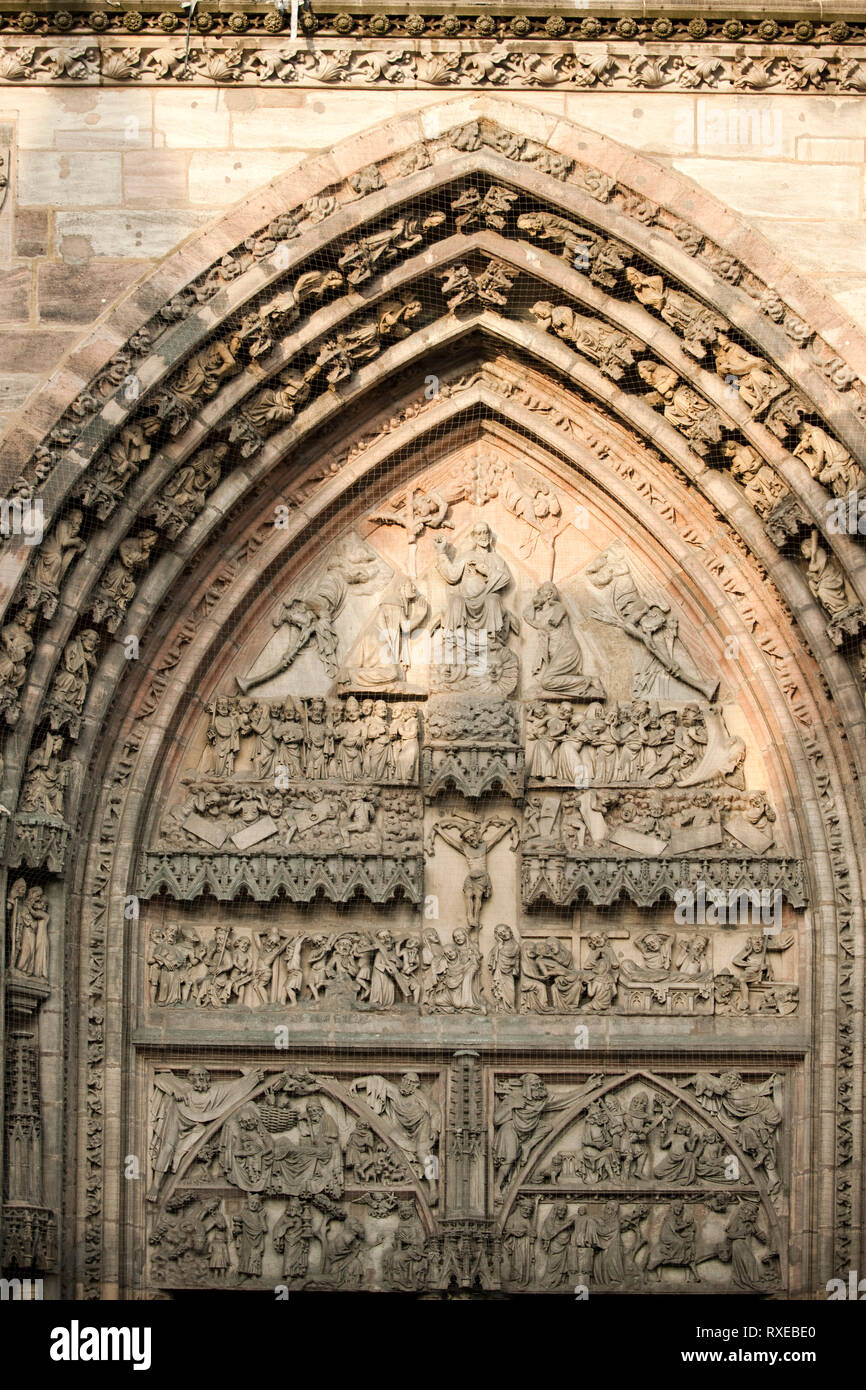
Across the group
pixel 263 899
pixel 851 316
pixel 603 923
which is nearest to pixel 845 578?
pixel 851 316

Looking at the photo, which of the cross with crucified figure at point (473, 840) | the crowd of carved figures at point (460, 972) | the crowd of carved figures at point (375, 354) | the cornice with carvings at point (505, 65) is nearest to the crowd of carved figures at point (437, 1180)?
the crowd of carved figures at point (460, 972)

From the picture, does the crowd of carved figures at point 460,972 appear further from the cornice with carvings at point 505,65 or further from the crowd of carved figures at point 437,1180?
the cornice with carvings at point 505,65

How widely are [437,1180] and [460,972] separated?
1.15 meters

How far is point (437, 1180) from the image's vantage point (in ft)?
51.4

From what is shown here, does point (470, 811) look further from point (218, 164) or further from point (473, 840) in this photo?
point (218, 164)

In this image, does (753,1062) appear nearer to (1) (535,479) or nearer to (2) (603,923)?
(2) (603,923)

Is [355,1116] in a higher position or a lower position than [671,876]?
lower

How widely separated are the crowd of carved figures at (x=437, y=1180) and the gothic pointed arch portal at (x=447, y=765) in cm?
2

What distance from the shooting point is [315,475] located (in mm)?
16188

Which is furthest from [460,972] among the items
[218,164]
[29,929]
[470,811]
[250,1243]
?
[218,164]

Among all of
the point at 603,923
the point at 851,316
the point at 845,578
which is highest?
the point at 851,316

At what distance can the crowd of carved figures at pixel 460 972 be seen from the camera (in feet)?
51.6

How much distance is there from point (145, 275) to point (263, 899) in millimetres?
3446

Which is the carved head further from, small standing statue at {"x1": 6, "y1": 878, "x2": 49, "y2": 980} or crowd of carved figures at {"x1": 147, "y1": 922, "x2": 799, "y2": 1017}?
small standing statue at {"x1": 6, "y1": 878, "x2": 49, "y2": 980}
